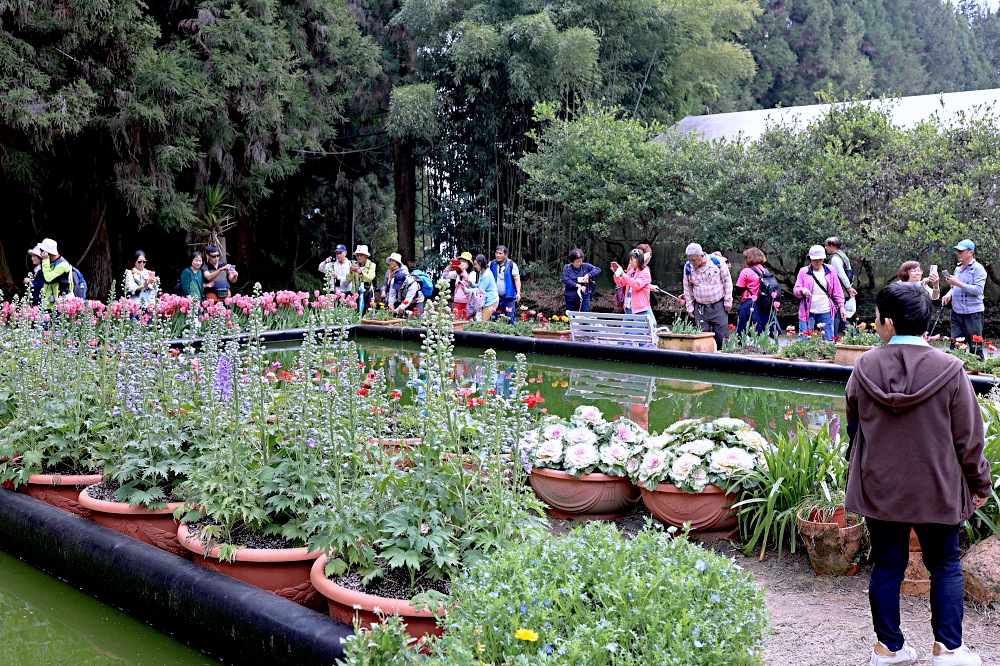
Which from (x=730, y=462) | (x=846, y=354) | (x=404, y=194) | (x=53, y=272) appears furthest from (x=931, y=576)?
(x=404, y=194)

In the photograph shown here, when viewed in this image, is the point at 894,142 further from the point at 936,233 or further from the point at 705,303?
the point at 705,303

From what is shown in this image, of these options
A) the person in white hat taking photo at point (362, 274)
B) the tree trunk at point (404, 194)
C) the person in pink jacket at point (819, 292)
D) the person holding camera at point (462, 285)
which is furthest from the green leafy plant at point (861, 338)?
the tree trunk at point (404, 194)

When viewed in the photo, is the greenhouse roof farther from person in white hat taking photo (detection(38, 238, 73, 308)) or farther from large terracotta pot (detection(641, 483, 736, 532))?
large terracotta pot (detection(641, 483, 736, 532))

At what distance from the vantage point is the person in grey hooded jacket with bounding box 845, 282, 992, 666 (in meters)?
2.99

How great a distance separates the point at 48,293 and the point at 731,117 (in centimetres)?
1716

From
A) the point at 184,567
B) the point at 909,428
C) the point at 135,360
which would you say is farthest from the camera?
the point at 135,360

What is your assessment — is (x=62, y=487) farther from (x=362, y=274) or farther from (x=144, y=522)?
(x=362, y=274)

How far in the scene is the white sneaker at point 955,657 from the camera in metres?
3.00

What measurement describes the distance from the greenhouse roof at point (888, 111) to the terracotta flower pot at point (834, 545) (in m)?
13.2

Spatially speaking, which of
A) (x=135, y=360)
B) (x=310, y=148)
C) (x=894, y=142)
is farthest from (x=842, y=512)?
(x=310, y=148)

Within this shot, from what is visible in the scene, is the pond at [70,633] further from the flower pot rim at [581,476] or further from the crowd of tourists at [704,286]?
the crowd of tourists at [704,286]

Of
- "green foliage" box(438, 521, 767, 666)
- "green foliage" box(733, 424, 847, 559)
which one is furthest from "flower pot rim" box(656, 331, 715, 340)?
"green foliage" box(438, 521, 767, 666)

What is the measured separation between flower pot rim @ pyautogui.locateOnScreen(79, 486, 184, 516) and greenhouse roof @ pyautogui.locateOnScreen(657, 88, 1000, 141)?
14.7 metres

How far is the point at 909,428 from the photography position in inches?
119
